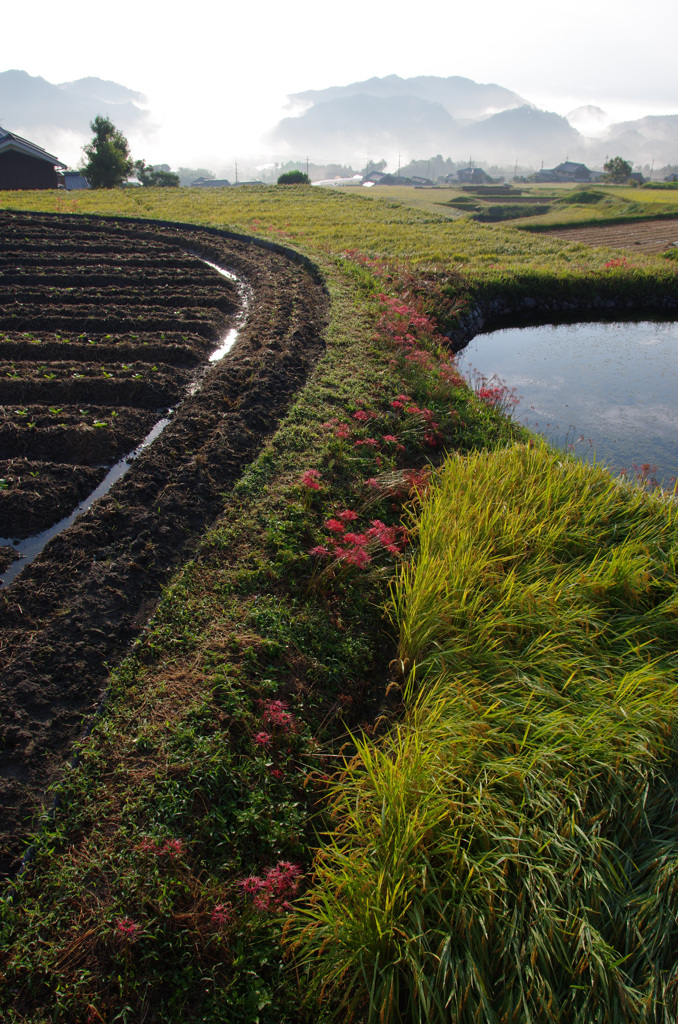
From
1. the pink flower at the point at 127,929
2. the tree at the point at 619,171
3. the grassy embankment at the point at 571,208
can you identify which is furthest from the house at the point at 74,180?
the tree at the point at 619,171

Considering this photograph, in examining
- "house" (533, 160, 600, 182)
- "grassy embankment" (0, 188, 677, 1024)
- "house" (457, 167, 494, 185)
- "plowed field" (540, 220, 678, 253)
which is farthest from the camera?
"house" (457, 167, 494, 185)

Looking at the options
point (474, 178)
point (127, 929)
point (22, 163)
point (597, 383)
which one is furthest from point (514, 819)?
point (474, 178)

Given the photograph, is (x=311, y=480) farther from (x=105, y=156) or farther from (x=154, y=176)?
(x=154, y=176)

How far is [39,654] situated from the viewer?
12.6ft

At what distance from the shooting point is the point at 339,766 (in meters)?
3.40

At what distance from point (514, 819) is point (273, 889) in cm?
124

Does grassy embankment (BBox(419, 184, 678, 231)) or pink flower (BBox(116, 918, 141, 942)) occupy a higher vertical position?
grassy embankment (BBox(419, 184, 678, 231))

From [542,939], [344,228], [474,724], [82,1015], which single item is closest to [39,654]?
[82,1015]

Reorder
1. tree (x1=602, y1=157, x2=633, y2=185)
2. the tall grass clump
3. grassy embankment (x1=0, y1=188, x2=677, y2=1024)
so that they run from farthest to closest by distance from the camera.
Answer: tree (x1=602, y1=157, x2=633, y2=185) → grassy embankment (x1=0, y1=188, x2=677, y2=1024) → the tall grass clump

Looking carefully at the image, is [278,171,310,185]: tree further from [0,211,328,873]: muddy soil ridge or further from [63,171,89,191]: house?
[0,211,328,873]: muddy soil ridge

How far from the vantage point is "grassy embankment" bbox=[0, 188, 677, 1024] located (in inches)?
93.0

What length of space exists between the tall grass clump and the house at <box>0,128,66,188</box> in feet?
121

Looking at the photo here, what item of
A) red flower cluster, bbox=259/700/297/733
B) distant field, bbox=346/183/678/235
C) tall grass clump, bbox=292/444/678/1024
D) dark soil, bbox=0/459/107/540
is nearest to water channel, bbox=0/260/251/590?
dark soil, bbox=0/459/107/540

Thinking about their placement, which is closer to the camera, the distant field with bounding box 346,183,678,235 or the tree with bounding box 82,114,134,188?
the distant field with bounding box 346,183,678,235
